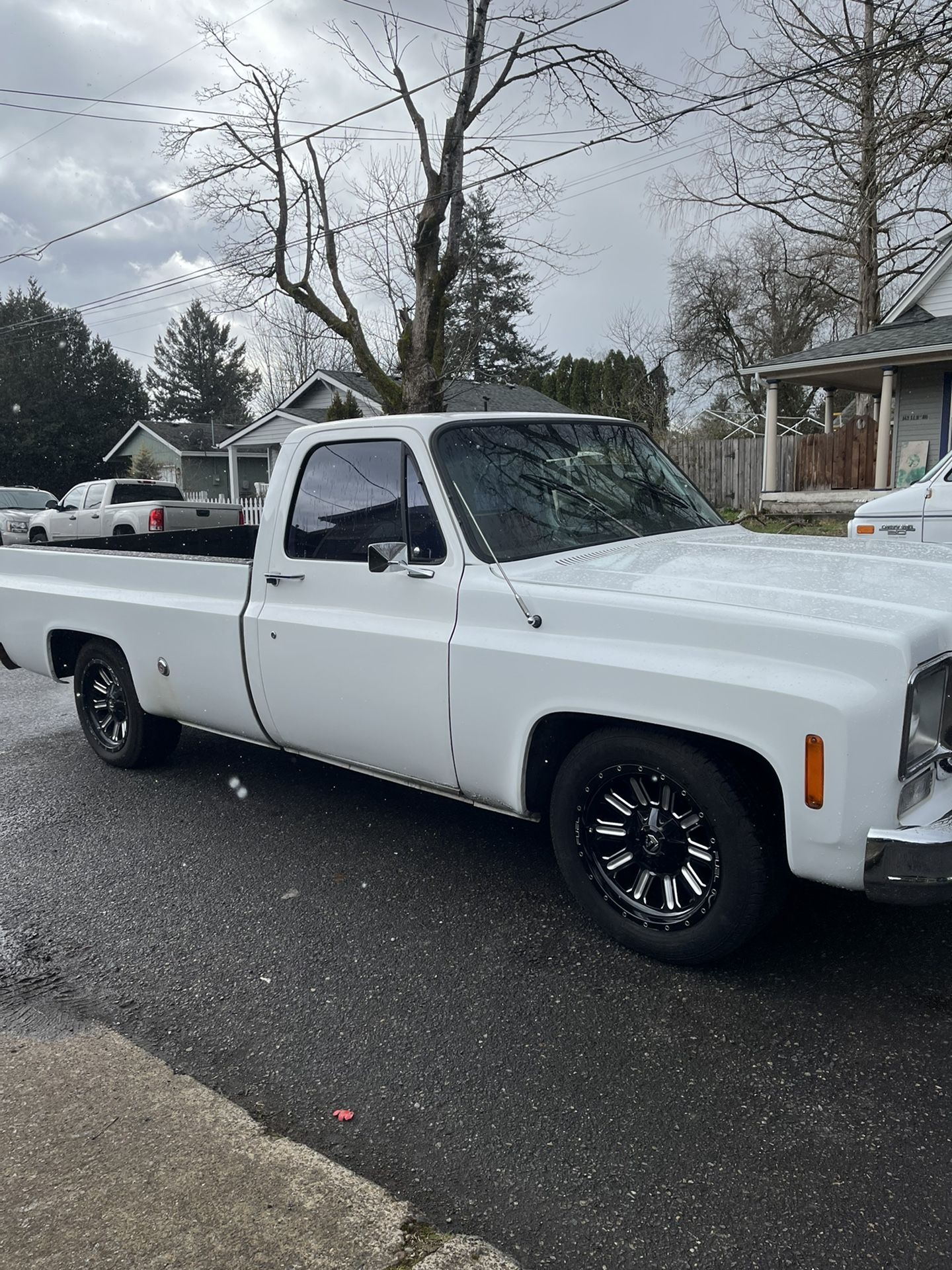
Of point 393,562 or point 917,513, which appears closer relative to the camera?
point 393,562

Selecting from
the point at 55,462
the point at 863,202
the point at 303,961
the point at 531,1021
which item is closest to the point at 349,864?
the point at 303,961

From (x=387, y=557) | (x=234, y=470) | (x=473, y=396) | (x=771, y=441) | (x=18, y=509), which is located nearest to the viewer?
(x=387, y=557)

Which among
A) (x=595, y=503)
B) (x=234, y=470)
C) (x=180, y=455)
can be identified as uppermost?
(x=180, y=455)

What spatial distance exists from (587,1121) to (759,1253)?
1.84ft

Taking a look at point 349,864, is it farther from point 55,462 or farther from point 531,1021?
point 55,462

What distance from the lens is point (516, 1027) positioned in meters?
2.98

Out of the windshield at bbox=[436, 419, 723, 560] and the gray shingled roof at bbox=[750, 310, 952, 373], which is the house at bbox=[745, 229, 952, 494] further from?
the windshield at bbox=[436, 419, 723, 560]

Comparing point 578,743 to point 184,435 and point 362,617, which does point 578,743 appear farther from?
point 184,435

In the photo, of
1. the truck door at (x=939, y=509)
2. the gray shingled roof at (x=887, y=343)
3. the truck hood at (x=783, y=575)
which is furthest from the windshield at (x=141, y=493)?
the truck hood at (x=783, y=575)

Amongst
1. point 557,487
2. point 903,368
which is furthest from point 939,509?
point 903,368

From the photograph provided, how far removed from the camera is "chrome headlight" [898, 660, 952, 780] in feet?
8.62

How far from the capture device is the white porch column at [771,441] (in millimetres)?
21516

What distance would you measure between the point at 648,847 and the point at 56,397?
53.8 m

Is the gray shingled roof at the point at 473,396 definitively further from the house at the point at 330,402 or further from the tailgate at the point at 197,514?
the tailgate at the point at 197,514
